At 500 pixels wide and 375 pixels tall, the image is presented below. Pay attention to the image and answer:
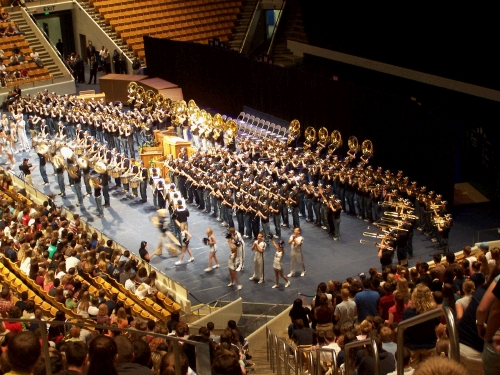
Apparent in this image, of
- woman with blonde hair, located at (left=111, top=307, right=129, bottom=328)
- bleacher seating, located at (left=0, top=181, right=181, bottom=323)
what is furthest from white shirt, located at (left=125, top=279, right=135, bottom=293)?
woman with blonde hair, located at (left=111, top=307, right=129, bottom=328)

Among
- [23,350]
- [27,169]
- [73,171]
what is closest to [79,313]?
[23,350]

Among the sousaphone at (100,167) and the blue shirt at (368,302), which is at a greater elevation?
the blue shirt at (368,302)

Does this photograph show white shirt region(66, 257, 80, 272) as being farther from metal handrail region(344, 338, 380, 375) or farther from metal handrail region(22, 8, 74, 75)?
metal handrail region(22, 8, 74, 75)

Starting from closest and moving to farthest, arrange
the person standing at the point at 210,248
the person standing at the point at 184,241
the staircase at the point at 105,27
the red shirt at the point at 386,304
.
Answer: the red shirt at the point at 386,304 → the person standing at the point at 210,248 → the person standing at the point at 184,241 → the staircase at the point at 105,27

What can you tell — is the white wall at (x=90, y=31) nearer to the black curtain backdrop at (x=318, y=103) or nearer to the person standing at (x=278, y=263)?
the black curtain backdrop at (x=318, y=103)

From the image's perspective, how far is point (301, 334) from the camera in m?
10.5

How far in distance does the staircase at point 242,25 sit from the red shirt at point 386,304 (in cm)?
2561

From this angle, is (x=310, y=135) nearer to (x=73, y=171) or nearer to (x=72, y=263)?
(x=73, y=171)

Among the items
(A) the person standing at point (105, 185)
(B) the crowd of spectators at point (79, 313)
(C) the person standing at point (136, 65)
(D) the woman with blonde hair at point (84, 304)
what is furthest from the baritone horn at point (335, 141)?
(C) the person standing at point (136, 65)

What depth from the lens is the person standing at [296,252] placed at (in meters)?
16.6

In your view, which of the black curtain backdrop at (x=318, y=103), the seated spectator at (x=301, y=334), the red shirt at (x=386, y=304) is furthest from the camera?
the black curtain backdrop at (x=318, y=103)

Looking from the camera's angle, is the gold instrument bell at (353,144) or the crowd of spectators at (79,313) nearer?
the crowd of spectators at (79,313)

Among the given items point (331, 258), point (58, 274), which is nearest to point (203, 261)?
point (331, 258)

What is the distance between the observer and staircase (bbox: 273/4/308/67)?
32219mm
